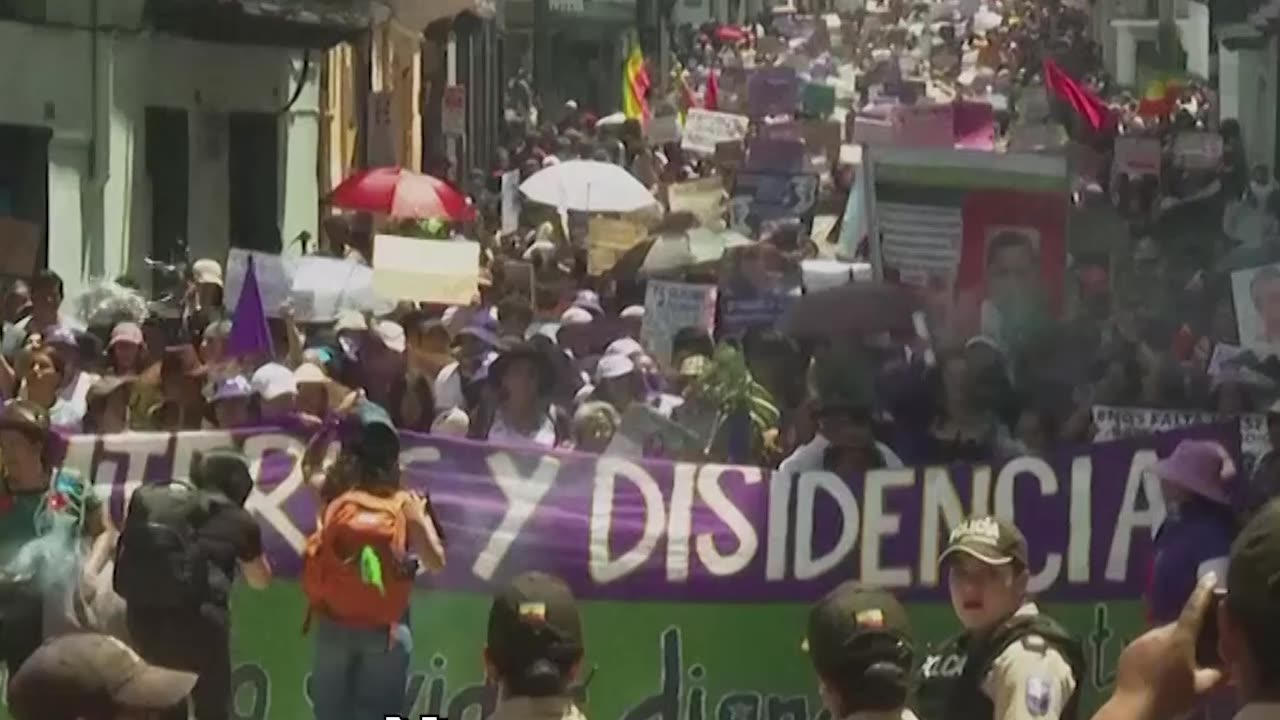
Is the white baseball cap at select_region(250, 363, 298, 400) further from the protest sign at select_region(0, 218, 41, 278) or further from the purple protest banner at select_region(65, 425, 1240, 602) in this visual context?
the protest sign at select_region(0, 218, 41, 278)

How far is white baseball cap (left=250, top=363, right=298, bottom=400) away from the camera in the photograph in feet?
37.8

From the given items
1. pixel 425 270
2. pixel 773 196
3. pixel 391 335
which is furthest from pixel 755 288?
pixel 773 196

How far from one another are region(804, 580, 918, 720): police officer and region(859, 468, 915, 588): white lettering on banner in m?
3.39

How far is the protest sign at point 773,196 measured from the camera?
2450cm

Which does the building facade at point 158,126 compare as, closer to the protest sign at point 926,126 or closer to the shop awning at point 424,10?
the shop awning at point 424,10

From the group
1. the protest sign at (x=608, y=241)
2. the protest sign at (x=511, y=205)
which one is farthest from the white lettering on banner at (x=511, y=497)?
the protest sign at (x=511, y=205)

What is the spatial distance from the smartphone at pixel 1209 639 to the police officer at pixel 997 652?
1431 mm

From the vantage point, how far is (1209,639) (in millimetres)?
4887

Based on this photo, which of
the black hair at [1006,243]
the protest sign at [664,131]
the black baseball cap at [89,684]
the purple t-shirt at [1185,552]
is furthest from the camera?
the protest sign at [664,131]

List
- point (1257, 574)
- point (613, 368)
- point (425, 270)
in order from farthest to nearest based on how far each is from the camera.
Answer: point (425, 270), point (613, 368), point (1257, 574)

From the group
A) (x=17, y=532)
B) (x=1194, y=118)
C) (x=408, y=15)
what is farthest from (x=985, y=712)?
(x=1194, y=118)

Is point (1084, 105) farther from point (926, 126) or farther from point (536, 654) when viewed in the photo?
point (536, 654)

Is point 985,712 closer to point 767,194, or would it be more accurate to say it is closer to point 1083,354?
point 1083,354

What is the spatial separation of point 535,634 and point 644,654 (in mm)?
2967
